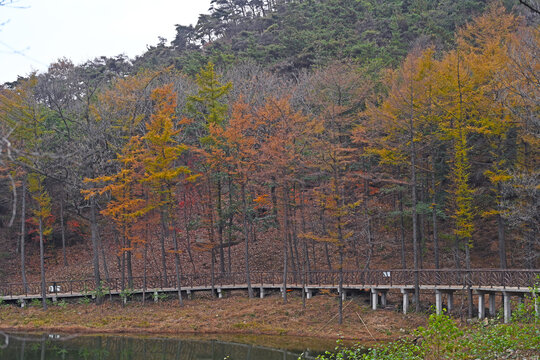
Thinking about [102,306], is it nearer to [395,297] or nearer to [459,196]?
[395,297]

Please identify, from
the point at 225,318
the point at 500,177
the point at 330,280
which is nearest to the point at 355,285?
the point at 330,280

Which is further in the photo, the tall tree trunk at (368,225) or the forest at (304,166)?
the tall tree trunk at (368,225)

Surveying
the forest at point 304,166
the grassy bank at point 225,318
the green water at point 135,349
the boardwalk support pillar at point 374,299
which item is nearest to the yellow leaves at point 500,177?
the forest at point 304,166

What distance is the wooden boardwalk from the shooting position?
1945 cm

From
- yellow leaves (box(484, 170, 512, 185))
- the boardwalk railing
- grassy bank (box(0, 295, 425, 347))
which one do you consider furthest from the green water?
yellow leaves (box(484, 170, 512, 185))

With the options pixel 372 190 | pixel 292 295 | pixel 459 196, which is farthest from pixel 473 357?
pixel 372 190

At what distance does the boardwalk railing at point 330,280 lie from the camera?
64.1ft

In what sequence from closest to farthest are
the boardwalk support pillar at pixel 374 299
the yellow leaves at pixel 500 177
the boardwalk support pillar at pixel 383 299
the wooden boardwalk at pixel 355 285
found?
the wooden boardwalk at pixel 355 285 → the yellow leaves at pixel 500 177 → the boardwalk support pillar at pixel 374 299 → the boardwalk support pillar at pixel 383 299

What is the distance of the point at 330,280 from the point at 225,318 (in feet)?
19.9

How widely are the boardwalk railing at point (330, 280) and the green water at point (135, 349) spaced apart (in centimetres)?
486

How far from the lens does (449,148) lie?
25.3m

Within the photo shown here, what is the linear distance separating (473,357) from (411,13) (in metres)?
50.8

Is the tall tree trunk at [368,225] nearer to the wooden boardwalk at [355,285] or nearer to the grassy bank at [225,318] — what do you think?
the wooden boardwalk at [355,285]

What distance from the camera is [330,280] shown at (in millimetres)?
25656
